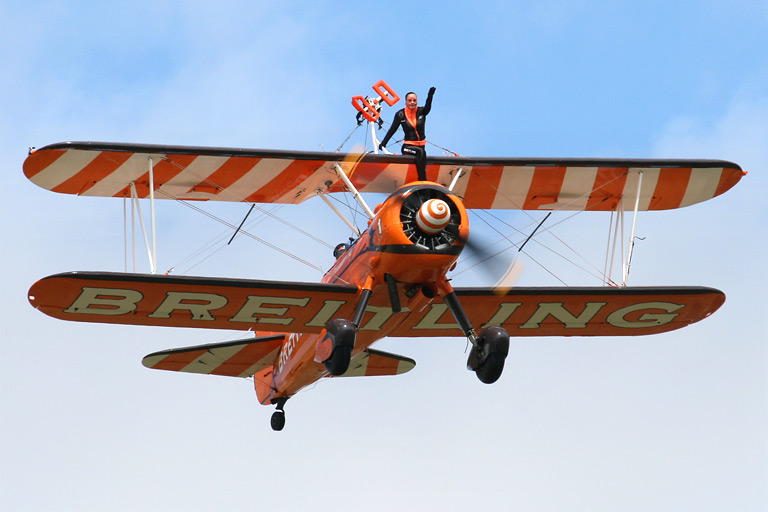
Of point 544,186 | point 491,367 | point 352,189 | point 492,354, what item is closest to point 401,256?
point 492,354

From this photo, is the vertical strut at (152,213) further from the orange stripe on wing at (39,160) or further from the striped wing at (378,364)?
the striped wing at (378,364)

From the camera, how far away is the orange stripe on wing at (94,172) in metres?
16.0

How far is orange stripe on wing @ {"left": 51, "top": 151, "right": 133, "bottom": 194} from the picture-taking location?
1605cm

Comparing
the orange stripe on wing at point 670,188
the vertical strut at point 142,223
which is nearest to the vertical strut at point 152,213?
the vertical strut at point 142,223

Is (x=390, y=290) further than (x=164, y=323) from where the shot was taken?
No

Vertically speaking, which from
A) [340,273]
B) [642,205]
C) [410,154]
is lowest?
[340,273]

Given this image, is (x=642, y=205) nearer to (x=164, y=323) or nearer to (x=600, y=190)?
(x=600, y=190)

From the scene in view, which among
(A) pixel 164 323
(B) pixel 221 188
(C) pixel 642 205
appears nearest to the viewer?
(A) pixel 164 323

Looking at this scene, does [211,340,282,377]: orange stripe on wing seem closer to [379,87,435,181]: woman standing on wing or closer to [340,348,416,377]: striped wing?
[340,348,416,377]: striped wing

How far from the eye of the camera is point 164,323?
1559cm

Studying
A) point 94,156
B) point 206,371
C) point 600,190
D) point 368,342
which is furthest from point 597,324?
point 94,156

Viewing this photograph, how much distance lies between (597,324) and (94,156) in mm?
7043

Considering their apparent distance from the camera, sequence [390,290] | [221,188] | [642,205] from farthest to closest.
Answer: [642,205] < [221,188] < [390,290]

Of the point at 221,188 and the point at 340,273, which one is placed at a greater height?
the point at 221,188
